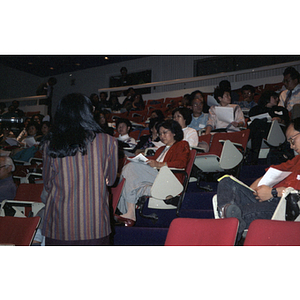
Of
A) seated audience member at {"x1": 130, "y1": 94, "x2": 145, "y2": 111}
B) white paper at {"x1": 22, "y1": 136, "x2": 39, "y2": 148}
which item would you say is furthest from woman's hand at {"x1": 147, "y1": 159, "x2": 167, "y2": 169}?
seated audience member at {"x1": 130, "y1": 94, "x2": 145, "y2": 111}

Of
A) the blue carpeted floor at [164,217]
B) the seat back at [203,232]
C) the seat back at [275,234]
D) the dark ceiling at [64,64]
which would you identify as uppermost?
the dark ceiling at [64,64]

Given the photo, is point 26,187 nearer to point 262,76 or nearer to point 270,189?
point 270,189

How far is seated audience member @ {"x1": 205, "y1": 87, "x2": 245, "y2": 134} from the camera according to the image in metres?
3.42

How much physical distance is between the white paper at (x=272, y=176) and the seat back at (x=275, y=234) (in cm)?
68

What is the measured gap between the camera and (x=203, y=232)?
117 cm

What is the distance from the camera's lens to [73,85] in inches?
372

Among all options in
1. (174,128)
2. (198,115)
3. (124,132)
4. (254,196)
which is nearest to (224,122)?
(198,115)

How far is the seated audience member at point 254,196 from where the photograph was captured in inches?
61.7

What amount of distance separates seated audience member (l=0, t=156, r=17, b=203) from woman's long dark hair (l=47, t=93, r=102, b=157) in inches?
66.3

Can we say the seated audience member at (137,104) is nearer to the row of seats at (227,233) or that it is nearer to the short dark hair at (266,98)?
the short dark hair at (266,98)

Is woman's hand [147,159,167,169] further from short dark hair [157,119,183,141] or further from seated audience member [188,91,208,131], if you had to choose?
seated audience member [188,91,208,131]

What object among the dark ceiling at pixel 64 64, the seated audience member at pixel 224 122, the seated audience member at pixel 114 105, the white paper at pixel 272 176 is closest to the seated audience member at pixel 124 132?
the seated audience member at pixel 224 122
